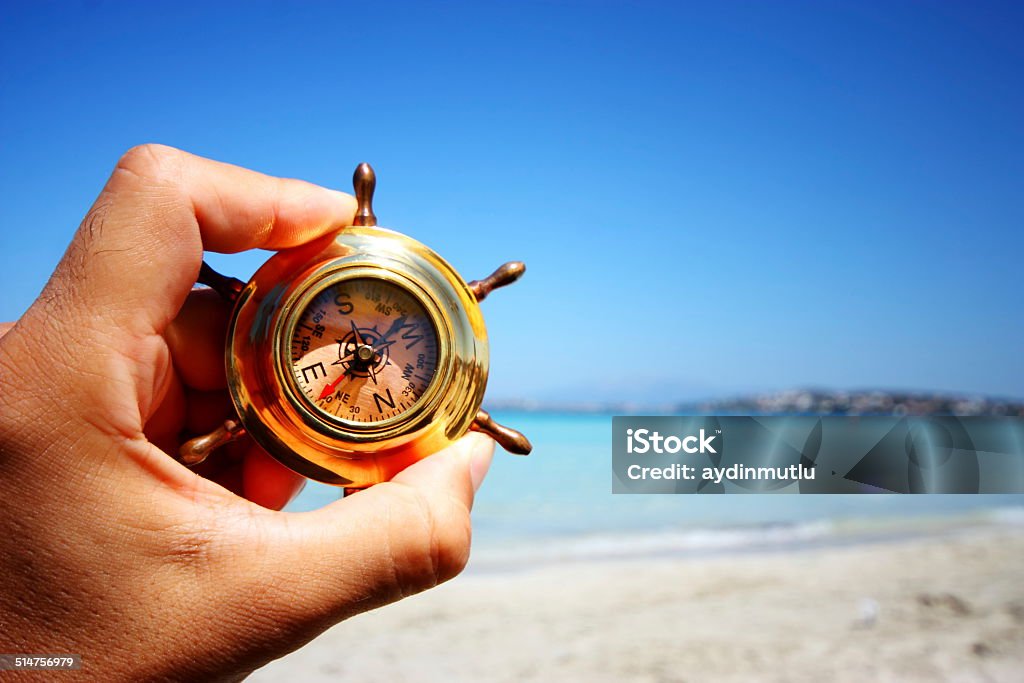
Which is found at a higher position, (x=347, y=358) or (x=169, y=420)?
(x=347, y=358)

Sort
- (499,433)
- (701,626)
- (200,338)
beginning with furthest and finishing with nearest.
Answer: (701,626), (499,433), (200,338)

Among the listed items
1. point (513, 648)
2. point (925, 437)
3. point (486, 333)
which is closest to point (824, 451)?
point (925, 437)

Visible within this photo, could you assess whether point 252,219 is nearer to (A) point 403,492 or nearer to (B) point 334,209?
(B) point 334,209

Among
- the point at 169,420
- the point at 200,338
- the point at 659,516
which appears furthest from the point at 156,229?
the point at 659,516

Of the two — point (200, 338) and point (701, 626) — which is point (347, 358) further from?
point (701, 626)

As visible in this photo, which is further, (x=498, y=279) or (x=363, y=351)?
(x=498, y=279)

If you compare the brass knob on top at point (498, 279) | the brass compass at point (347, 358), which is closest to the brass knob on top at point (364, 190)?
the brass compass at point (347, 358)

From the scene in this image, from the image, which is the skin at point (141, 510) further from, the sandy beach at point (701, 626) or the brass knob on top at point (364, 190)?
the sandy beach at point (701, 626)
